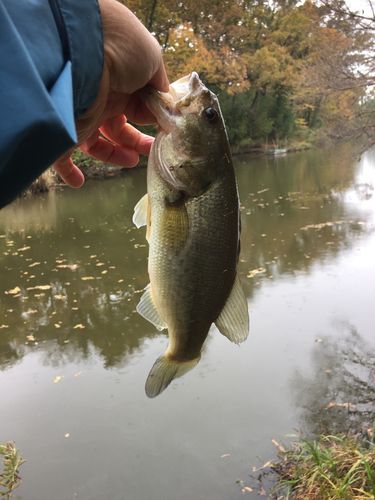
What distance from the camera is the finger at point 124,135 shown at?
6.44 ft

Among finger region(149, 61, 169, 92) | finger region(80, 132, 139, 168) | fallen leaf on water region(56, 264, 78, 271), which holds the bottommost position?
fallen leaf on water region(56, 264, 78, 271)

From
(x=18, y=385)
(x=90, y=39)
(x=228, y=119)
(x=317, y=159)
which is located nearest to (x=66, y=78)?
(x=90, y=39)

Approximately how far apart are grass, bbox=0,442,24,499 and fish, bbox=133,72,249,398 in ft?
10.1

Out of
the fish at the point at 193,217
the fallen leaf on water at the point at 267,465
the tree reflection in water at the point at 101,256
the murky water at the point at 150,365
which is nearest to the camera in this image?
the fish at the point at 193,217

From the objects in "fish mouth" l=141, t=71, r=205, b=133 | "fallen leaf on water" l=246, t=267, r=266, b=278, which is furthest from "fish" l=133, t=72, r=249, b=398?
"fallen leaf on water" l=246, t=267, r=266, b=278

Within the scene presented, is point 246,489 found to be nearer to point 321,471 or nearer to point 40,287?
point 321,471

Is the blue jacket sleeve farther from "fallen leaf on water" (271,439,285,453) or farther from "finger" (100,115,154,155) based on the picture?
"fallen leaf on water" (271,439,285,453)

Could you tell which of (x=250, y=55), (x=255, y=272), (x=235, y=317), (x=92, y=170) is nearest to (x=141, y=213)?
(x=235, y=317)

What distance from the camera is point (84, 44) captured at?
3.87 feet

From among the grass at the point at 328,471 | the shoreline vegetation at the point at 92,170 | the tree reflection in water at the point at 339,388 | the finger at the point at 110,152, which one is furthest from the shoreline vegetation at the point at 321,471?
the shoreline vegetation at the point at 92,170

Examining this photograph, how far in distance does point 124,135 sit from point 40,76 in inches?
41.6

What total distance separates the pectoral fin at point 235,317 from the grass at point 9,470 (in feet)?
10.5

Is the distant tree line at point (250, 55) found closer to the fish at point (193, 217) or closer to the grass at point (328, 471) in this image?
the grass at point (328, 471)

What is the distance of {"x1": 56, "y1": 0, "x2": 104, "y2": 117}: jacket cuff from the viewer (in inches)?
44.6
